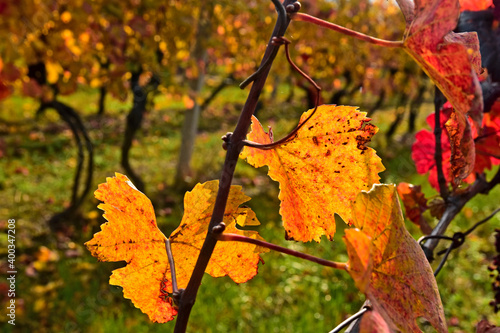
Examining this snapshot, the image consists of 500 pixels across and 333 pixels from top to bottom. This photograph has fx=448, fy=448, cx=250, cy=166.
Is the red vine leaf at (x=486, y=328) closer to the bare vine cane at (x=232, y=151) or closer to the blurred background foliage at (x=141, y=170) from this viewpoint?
the bare vine cane at (x=232, y=151)

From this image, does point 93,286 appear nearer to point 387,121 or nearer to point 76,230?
point 76,230

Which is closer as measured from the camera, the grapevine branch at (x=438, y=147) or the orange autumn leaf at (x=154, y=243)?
the orange autumn leaf at (x=154, y=243)

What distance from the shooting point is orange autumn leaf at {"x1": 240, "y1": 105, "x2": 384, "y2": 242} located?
391 millimetres

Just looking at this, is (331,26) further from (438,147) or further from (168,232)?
(168,232)

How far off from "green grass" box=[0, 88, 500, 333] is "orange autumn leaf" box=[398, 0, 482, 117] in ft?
7.76

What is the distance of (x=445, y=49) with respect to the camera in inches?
12.7

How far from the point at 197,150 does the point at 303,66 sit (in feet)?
6.98

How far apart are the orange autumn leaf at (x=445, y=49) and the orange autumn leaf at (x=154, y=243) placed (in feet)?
0.62

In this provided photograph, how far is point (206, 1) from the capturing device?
12.3 ft

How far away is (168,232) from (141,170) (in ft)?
7.16

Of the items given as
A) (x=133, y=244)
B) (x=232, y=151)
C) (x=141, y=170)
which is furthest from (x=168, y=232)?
(x=232, y=151)

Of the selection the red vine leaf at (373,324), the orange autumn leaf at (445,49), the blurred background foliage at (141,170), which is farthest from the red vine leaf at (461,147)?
the blurred background foliage at (141,170)

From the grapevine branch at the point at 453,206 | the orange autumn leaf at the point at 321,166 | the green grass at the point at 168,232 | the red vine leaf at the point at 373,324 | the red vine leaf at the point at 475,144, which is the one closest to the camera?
the red vine leaf at the point at 373,324

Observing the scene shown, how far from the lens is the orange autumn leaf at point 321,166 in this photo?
39 cm
